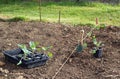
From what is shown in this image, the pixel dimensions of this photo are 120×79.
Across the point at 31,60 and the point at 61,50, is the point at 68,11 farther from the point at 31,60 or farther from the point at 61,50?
the point at 31,60

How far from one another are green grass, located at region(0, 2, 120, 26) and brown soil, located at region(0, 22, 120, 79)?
73.0 inches

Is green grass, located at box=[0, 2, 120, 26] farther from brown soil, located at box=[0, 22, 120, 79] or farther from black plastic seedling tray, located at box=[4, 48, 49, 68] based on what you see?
black plastic seedling tray, located at box=[4, 48, 49, 68]

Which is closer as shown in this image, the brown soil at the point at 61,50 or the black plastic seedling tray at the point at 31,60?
the brown soil at the point at 61,50

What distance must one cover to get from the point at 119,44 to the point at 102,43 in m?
0.32

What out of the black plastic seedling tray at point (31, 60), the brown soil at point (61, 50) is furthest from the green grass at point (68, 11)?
the black plastic seedling tray at point (31, 60)

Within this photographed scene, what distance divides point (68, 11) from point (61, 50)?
494 cm

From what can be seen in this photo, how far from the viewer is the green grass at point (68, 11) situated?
9.73 meters

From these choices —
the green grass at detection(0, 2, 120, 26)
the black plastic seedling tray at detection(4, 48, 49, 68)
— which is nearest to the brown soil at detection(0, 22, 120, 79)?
the black plastic seedling tray at detection(4, 48, 49, 68)

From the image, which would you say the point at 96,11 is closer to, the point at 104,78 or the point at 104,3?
the point at 104,3

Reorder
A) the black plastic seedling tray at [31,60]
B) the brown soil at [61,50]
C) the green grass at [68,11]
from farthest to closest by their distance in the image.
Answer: the green grass at [68,11], the black plastic seedling tray at [31,60], the brown soil at [61,50]

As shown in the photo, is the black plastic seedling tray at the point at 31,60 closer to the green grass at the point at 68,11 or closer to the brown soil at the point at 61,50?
the brown soil at the point at 61,50

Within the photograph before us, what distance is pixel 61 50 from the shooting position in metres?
6.09

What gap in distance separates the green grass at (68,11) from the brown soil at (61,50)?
1.85 meters

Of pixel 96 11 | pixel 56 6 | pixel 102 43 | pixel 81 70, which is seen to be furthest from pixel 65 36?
pixel 56 6
